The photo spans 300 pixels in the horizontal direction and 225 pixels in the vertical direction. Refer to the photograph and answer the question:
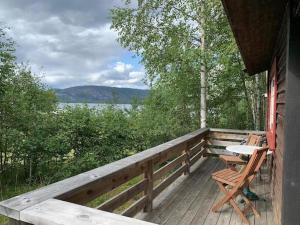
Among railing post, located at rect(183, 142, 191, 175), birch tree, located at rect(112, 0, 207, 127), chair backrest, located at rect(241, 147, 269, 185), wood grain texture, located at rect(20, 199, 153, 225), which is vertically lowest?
→ railing post, located at rect(183, 142, 191, 175)

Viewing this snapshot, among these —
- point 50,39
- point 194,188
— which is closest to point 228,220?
point 194,188

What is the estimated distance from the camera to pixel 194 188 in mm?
4992

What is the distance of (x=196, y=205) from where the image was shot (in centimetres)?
418

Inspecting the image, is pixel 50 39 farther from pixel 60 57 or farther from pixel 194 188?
pixel 194 188

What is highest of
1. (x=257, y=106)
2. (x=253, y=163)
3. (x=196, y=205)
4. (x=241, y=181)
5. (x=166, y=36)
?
(x=166, y=36)

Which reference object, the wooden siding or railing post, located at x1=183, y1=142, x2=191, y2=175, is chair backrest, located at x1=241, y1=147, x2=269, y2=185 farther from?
railing post, located at x1=183, y1=142, x2=191, y2=175

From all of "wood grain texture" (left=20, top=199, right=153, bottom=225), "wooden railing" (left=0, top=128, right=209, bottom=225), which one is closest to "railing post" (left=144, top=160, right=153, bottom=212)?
"wooden railing" (left=0, top=128, right=209, bottom=225)

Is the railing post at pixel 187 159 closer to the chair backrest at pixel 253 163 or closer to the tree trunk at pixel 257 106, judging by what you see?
the chair backrest at pixel 253 163

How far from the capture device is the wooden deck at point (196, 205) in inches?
143

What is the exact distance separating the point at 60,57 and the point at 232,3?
16.5m

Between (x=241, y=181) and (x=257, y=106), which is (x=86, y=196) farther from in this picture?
(x=257, y=106)

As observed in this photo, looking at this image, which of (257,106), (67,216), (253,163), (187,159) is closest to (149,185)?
(253,163)

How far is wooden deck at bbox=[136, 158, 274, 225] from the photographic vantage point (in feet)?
11.9

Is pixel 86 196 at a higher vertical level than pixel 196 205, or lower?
higher
